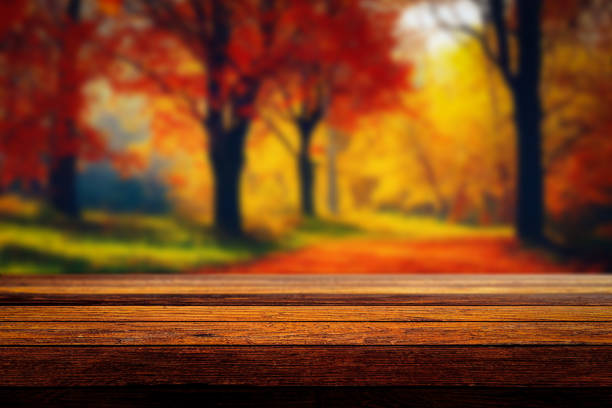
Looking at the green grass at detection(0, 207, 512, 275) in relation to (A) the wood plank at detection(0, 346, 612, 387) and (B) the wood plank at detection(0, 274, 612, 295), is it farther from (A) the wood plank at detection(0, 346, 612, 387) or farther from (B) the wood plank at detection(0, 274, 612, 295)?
(A) the wood plank at detection(0, 346, 612, 387)

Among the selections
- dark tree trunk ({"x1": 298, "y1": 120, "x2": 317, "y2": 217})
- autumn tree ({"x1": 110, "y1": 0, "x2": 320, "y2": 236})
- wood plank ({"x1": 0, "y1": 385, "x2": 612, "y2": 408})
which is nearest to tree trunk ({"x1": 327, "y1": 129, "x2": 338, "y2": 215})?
dark tree trunk ({"x1": 298, "y1": 120, "x2": 317, "y2": 217})

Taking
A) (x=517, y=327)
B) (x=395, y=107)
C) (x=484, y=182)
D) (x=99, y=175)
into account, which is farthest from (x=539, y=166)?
(x=99, y=175)

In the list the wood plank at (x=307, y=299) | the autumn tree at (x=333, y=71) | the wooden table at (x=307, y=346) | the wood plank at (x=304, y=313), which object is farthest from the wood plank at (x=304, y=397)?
the autumn tree at (x=333, y=71)

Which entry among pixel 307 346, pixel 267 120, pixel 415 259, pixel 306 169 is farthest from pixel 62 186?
pixel 307 346

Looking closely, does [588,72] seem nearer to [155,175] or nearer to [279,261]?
[279,261]

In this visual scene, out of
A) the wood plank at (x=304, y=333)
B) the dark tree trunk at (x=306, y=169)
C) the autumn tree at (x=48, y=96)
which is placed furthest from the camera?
the dark tree trunk at (x=306, y=169)

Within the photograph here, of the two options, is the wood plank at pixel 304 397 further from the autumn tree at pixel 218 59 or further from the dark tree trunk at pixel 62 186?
the dark tree trunk at pixel 62 186
